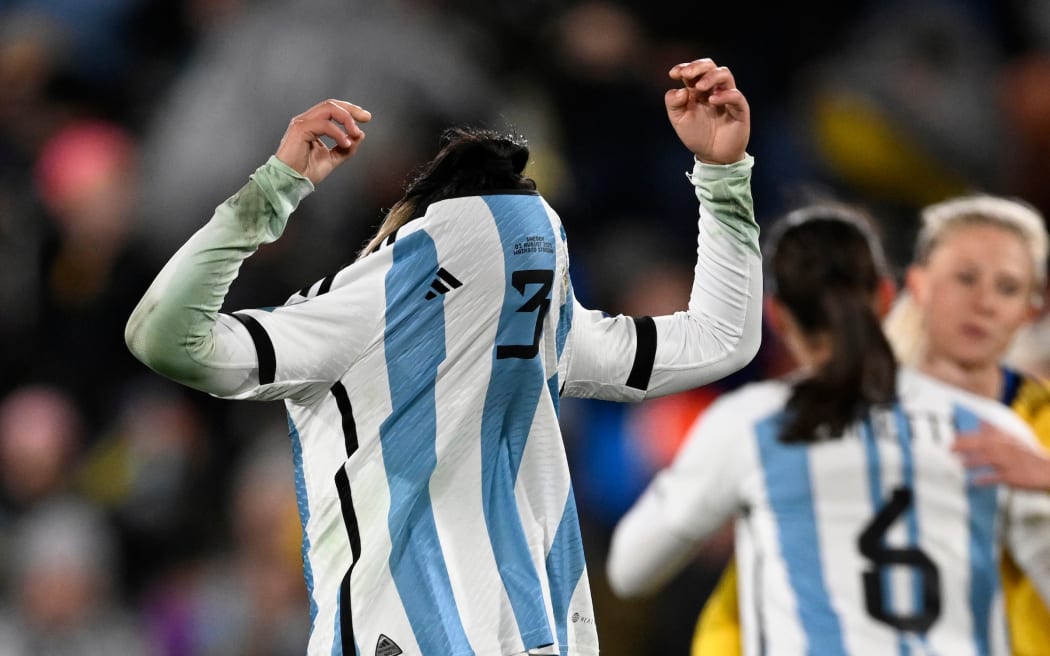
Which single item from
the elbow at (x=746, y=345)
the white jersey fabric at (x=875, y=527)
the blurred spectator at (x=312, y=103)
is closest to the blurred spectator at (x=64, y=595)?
the blurred spectator at (x=312, y=103)

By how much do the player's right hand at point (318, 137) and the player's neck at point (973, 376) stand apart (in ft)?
6.97

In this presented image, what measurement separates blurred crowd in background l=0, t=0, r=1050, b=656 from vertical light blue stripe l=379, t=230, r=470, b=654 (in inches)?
133

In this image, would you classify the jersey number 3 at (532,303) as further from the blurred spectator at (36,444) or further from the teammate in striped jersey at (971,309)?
the blurred spectator at (36,444)

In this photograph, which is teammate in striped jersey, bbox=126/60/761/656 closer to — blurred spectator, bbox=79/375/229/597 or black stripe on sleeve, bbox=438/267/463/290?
black stripe on sleeve, bbox=438/267/463/290

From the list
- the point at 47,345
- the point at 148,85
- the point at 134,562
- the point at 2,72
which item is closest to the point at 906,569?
the point at 134,562

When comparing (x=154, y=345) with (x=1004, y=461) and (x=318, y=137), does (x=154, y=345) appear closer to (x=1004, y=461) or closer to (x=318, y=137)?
(x=318, y=137)

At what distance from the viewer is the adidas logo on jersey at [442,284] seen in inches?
91.8

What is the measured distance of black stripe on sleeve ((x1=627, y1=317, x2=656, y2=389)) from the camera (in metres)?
2.58

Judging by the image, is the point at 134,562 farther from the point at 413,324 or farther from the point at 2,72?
the point at 413,324

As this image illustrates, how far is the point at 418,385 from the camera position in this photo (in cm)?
233

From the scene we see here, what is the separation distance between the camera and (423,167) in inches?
102

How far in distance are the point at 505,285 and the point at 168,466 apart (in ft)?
14.9

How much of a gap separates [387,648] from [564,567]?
0.30 meters

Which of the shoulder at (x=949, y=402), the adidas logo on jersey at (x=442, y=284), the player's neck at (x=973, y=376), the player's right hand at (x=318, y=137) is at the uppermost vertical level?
the player's right hand at (x=318, y=137)
